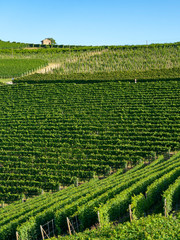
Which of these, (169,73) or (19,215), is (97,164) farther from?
(169,73)

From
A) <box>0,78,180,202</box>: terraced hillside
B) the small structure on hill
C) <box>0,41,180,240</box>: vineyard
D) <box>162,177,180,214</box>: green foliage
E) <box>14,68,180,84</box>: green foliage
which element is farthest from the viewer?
the small structure on hill

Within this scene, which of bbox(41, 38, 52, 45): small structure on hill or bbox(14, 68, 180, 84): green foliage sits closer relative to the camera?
bbox(14, 68, 180, 84): green foliage

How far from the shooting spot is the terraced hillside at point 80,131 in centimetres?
3058

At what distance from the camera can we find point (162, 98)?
44.6 metres

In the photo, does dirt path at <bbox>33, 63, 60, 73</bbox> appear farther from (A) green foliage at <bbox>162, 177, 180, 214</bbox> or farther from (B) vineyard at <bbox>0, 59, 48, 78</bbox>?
(A) green foliage at <bbox>162, 177, 180, 214</bbox>

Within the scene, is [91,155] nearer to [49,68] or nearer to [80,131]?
[80,131]

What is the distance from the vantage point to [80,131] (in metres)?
37.9

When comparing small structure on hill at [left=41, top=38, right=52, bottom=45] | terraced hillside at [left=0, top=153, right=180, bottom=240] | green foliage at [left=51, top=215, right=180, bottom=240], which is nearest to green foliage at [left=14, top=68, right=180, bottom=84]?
terraced hillside at [left=0, top=153, right=180, bottom=240]

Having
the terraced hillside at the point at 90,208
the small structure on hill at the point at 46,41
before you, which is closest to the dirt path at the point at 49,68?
the small structure on hill at the point at 46,41

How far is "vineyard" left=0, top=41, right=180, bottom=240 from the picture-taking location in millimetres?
16812

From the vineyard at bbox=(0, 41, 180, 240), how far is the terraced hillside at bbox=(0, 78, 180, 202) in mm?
122

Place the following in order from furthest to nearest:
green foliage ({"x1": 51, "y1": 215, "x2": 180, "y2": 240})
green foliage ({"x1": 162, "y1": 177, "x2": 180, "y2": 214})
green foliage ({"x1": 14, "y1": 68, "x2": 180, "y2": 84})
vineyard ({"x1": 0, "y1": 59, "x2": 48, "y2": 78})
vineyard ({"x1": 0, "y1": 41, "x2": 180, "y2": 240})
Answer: vineyard ({"x1": 0, "y1": 59, "x2": 48, "y2": 78})
green foliage ({"x1": 14, "y1": 68, "x2": 180, "y2": 84})
vineyard ({"x1": 0, "y1": 41, "x2": 180, "y2": 240})
green foliage ({"x1": 162, "y1": 177, "x2": 180, "y2": 214})
green foliage ({"x1": 51, "y1": 215, "x2": 180, "y2": 240})

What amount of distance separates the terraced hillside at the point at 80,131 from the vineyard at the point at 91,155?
0.12 m

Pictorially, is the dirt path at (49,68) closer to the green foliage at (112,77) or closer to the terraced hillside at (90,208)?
the green foliage at (112,77)
